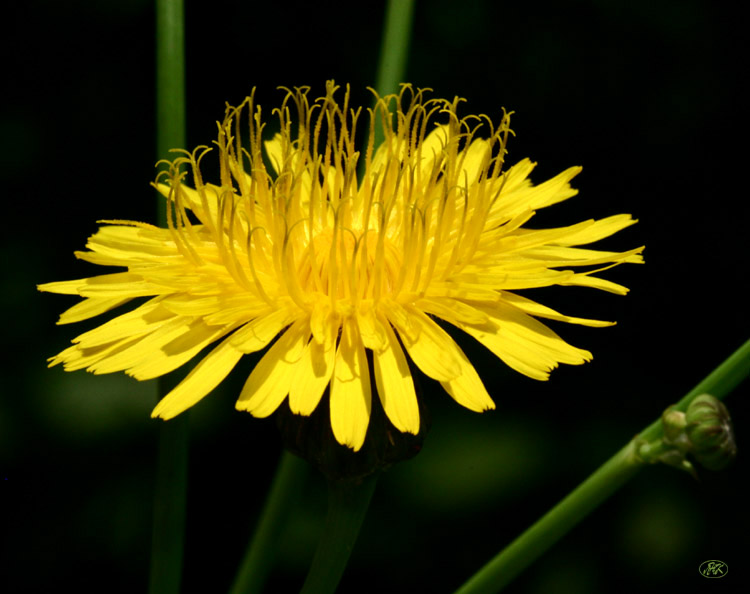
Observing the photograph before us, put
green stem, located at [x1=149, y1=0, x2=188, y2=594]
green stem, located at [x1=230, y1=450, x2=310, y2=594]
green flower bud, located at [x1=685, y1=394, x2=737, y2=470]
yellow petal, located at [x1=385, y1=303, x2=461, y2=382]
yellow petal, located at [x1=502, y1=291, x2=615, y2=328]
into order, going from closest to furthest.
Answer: green flower bud, located at [x1=685, y1=394, x2=737, y2=470]
yellow petal, located at [x1=385, y1=303, x2=461, y2=382]
yellow petal, located at [x1=502, y1=291, x2=615, y2=328]
green stem, located at [x1=149, y1=0, x2=188, y2=594]
green stem, located at [x1=230, y1=450, x2=310, y2=594]

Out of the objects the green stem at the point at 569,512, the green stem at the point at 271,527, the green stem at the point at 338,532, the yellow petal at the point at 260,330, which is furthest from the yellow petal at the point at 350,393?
the green stem at the point at 271,527

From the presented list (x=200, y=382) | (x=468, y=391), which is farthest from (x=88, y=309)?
(x=468, y=391)

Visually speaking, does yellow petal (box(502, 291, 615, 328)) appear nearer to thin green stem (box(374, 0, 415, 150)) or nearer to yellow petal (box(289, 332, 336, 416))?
yellow petal (box(289, 332, 336, 416))

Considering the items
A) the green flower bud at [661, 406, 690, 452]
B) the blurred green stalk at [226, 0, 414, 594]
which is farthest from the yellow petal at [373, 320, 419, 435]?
the blurred green stalk at [226, 0, 414, 594]

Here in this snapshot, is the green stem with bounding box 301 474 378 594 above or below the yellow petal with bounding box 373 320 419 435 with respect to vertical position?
below

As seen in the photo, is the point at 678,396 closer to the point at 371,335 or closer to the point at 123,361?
the point at 371,335

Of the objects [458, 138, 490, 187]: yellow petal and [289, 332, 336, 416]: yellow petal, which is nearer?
[289, 332, 336, 416]: yellow petal

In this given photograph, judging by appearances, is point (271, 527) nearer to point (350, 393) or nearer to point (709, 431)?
point (350, 393)
